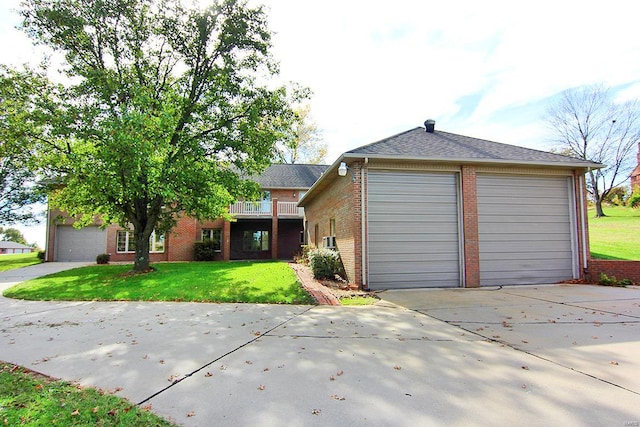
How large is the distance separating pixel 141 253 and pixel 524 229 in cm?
1444

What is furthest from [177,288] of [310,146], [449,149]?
[310,146]

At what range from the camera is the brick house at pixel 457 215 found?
962cm

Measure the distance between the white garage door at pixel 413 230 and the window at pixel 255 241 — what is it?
15.1 m

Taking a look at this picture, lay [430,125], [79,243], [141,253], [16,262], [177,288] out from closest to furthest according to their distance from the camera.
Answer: [177,288], [430,125], [141,253], [16,262], [79,243]

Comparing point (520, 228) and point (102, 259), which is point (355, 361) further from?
point (102, 259)

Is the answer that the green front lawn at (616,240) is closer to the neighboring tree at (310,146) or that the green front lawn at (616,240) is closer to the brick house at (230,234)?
the brick house at (230,234)

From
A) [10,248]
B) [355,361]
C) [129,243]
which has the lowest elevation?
[10,248]

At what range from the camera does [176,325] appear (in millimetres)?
5906

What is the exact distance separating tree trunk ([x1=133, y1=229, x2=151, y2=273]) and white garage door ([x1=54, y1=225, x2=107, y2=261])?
10.2 m

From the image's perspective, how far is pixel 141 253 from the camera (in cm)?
1337

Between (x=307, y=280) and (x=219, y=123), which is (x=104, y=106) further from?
(x=307, y=280)

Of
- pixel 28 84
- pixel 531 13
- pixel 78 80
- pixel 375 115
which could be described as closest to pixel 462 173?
pixel 531 13

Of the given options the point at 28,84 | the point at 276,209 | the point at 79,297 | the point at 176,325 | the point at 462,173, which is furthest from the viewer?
the point at 276,209

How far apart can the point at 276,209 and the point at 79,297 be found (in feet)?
43.9
